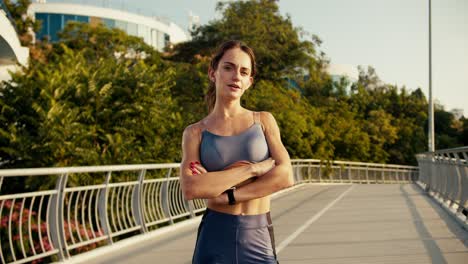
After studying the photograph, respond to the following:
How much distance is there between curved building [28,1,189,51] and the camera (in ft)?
273

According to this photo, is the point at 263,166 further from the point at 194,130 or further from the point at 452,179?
the point at 452,179

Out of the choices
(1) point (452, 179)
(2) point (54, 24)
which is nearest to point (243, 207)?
(1) point (452, 179)

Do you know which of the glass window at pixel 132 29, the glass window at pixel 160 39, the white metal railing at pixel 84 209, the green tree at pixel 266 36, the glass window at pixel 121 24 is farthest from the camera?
the glass window at pixel 160 39

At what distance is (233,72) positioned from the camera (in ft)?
10.1

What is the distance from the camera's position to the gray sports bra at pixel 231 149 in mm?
2992

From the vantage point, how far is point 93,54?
53.8 m

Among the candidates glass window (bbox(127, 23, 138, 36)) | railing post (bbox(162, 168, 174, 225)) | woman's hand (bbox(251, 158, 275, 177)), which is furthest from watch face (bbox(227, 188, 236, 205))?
glass window (bbox(127, 23, 138, 36))

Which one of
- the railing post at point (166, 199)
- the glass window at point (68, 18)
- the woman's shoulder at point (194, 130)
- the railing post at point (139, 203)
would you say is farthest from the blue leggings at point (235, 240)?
the glass window at point (68, 18)

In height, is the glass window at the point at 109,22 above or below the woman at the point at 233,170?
above

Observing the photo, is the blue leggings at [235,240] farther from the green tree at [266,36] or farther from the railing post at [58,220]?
the green tree at [266,36]

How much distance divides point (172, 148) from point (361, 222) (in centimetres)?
1094

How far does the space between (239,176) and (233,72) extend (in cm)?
44

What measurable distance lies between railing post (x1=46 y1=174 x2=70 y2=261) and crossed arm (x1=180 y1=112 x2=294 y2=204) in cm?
690

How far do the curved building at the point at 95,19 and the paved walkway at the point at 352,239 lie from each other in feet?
208
